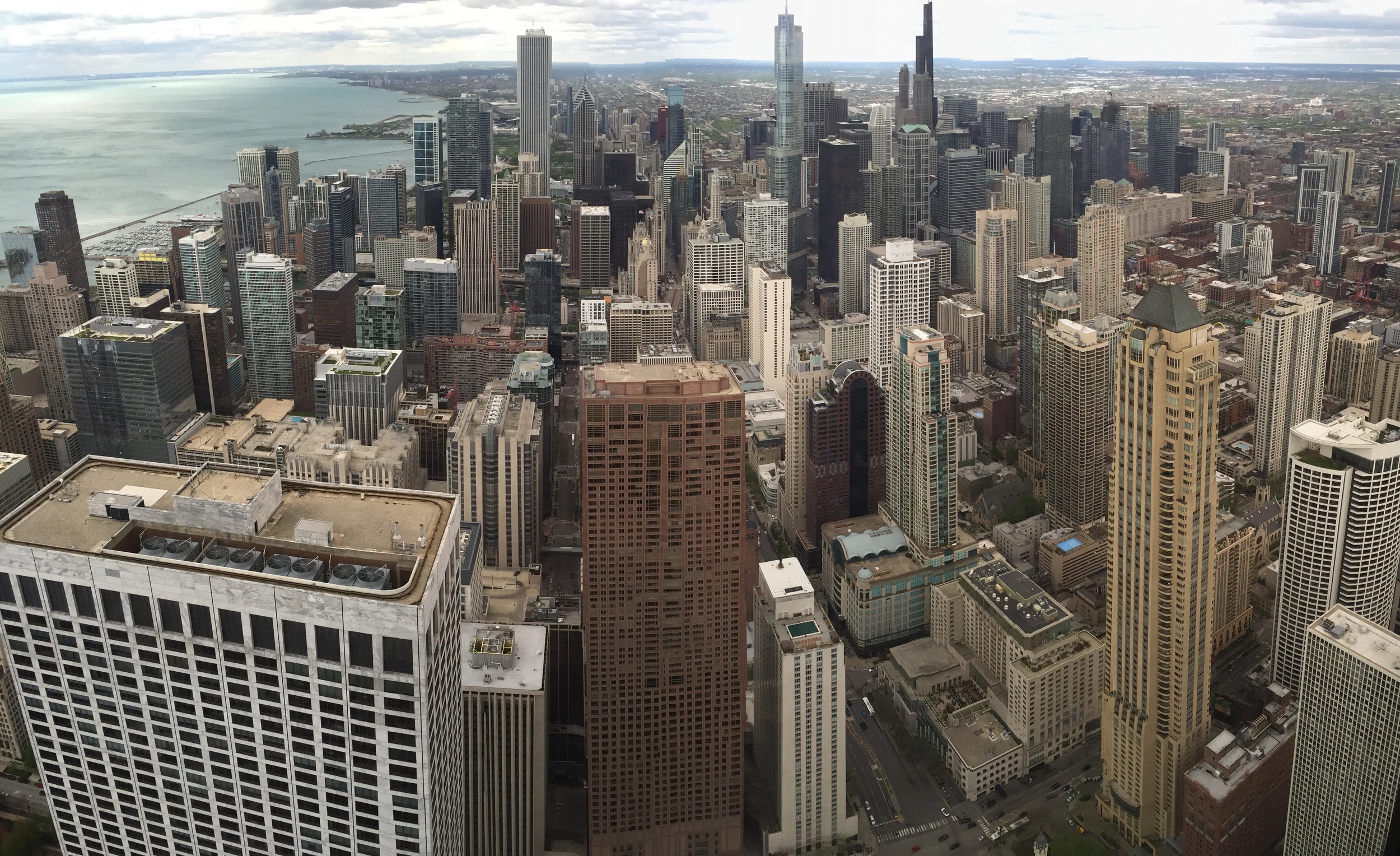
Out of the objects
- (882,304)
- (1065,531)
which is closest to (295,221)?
(882,304)

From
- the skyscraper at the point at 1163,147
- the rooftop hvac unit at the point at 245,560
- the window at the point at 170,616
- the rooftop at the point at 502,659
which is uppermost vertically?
the rooftop hvac unit at the point at 245,560

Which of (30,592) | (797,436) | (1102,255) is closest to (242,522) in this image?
(30,592)

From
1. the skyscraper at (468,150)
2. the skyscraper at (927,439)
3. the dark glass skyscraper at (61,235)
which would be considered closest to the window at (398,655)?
the skyscraper at (927,439)

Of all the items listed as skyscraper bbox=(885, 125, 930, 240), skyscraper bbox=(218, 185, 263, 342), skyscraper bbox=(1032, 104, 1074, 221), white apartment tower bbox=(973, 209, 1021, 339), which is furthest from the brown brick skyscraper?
skyscraper bbox=(1032, 104, 1074, 221)

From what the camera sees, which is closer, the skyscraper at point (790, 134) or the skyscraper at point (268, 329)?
the skyscraper at point (268, 329)

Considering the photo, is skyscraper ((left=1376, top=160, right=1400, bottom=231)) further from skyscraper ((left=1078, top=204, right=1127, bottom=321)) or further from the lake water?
the lake water

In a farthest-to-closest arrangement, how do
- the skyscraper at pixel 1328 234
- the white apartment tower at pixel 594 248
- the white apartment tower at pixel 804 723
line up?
the white apartment tower at pixel 594 248, the skyscraper at pixel 1328 234, the white apartment tower at pixel 804 723

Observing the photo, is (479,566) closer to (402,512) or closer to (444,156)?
(402,512)

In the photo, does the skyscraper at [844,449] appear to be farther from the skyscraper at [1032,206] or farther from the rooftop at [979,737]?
the skyscraper at [1032,206]
